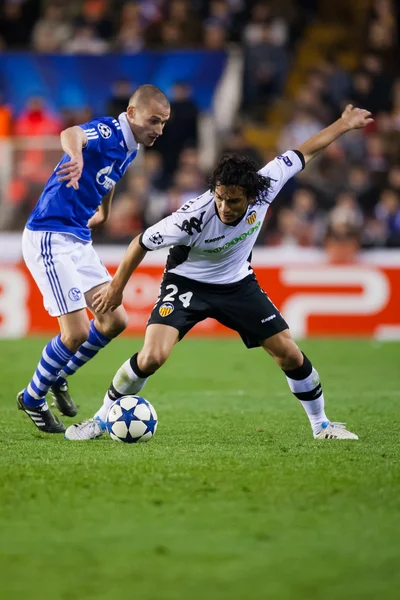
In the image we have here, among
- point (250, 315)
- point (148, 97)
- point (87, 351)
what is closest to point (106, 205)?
point (148, 97)

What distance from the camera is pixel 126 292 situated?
14594mm

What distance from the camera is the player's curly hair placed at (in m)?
6.36

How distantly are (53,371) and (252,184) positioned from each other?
76.4 inches

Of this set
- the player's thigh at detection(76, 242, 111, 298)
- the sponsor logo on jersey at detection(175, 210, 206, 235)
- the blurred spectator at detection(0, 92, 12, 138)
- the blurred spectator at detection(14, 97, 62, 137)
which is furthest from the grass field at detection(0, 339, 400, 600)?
the blurred spectator at detection(0, 92, 12, 138)

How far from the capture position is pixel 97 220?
798 cm

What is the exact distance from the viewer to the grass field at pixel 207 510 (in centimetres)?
380

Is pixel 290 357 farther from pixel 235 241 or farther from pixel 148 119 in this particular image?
pixel 148 119

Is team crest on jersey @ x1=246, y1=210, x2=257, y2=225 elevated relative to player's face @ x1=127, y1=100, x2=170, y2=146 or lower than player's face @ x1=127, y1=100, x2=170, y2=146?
lower

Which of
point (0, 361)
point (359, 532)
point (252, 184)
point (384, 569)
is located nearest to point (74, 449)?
point (252, 184)

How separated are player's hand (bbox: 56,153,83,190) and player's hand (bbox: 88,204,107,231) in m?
1.11

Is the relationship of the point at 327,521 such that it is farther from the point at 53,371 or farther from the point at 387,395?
the point at 387,395

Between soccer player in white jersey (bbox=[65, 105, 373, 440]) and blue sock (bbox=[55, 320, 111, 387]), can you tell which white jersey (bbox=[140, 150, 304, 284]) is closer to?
soccer player in white jersey (bbox=[65, 105, 373, 440])

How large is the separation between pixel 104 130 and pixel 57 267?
103cm

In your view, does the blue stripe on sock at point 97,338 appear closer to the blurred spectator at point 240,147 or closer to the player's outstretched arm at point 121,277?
the player's outstretched arm at point 121,277
